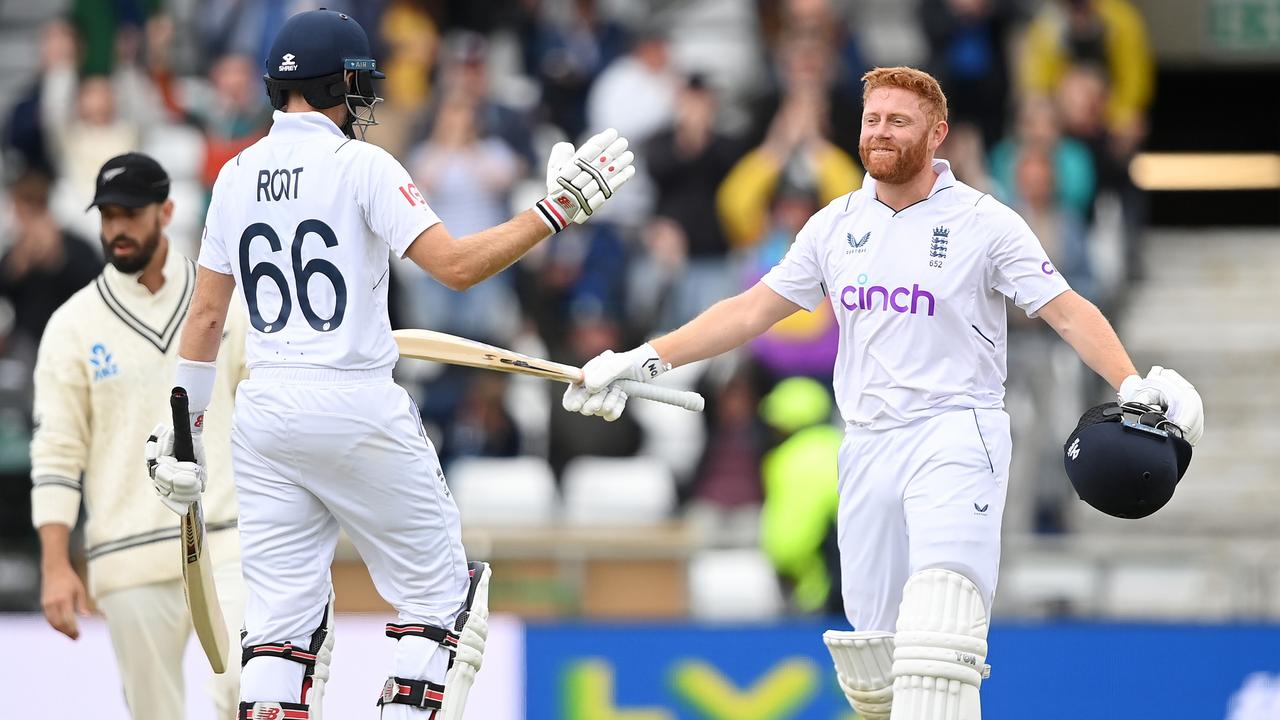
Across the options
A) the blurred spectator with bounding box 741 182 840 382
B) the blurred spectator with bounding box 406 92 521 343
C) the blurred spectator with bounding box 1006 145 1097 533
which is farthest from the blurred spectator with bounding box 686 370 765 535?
the blurred spectator with bounding box 406 92 521 343

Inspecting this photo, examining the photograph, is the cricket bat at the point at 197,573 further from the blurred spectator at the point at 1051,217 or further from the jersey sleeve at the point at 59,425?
the blurred spectator at the point at 1051,217

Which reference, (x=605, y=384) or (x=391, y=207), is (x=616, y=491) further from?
(x=391, y=207)

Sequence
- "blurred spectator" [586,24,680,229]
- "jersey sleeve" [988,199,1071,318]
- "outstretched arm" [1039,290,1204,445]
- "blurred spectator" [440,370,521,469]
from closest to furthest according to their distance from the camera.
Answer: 1. "outstretched arm" [1039,290,1204,445]
2. "jersey sleeve" [988,199,1071,318]
3. "blurred spectator" [440,370,521,469]
4. "blurred spectator" [586,24,680,229]

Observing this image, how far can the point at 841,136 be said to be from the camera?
12.2 metres

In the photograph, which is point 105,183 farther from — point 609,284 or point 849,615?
point 609,284

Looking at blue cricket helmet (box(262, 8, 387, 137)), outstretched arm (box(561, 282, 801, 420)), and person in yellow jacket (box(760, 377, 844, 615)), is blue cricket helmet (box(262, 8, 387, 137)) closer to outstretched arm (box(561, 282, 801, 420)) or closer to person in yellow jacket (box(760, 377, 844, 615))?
outstretched arm (box(561, 282, 801, 420))

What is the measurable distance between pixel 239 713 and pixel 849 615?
196cm

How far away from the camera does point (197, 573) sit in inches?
250

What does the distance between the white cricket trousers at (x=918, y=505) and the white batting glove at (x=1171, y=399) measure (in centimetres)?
49

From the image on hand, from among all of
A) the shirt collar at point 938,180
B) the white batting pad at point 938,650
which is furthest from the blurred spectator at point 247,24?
the white batting pad at point 938,650

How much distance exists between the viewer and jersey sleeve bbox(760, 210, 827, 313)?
21.2 ft

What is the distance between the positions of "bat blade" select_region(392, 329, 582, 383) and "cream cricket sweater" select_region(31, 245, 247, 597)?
792mm

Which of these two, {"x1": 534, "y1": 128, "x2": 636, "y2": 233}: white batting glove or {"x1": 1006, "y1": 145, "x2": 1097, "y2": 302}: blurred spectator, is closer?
{"x1": 534, "y1": 128, "x2": 636, "y2": 233}: white batting glove

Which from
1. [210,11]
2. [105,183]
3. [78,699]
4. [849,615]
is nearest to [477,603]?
[849,615]
